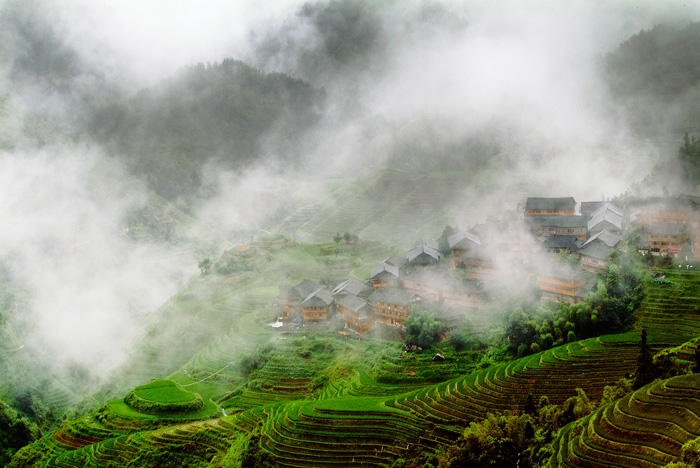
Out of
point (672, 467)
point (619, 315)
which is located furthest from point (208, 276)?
point (672, 467)

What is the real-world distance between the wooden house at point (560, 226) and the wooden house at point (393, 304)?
9520 millimetres

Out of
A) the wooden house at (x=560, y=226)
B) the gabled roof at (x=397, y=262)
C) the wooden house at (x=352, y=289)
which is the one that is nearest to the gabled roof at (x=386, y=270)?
the gabled roof at (x=397, y=262)

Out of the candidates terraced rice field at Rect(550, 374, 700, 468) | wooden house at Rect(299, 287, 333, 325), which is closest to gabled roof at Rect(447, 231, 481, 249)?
wooden house at Rect(299, 287, 333, 325)

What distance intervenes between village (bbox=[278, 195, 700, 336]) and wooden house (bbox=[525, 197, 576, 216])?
2.6 inches

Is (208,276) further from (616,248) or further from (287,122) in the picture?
(287,122)

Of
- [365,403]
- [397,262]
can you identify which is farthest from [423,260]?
[365,403]

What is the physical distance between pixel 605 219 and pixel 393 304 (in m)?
14.3

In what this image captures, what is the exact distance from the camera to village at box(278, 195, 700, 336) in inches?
1019

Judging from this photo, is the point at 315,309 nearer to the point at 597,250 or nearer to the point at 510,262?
the point at 510,262

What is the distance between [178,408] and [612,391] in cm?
1920

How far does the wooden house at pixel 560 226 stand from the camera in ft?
104

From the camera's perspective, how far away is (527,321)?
23.1 metres

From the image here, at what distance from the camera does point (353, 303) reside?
31.3 meters

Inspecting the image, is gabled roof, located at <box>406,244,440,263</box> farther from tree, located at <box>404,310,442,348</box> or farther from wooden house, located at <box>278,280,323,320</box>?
wooden house, located at <box>278,280,323,320</box>
